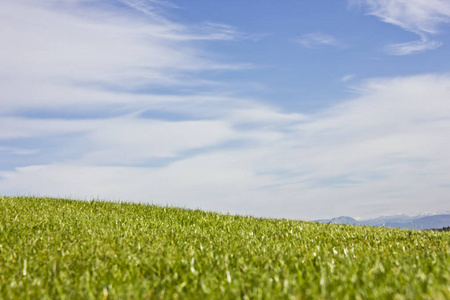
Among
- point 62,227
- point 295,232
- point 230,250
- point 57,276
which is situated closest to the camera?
point 57,276

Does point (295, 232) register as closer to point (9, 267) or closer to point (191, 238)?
point (191, 238)

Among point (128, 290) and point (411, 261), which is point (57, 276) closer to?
point (128, 290)

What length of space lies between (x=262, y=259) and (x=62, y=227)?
5347 millimetres

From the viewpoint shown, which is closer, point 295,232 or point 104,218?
point 295,232

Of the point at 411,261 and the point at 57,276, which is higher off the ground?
the point at 411,261

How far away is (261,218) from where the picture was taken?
43.7 feet

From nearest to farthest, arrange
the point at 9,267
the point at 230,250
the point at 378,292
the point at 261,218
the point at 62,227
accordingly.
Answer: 1. the point at 378,292
2. the point at 9,267
3. the point at 230,250
4. the point at 62,227
5. the point at 261,218

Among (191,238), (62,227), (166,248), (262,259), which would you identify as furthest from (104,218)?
(262,259)

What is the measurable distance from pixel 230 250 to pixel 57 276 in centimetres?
266

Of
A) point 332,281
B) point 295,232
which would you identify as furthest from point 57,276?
point 295,232

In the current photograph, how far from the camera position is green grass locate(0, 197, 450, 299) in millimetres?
4477

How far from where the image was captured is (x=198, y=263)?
5.74 meters

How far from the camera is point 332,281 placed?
4637 millimetres

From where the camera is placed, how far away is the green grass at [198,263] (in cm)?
448
